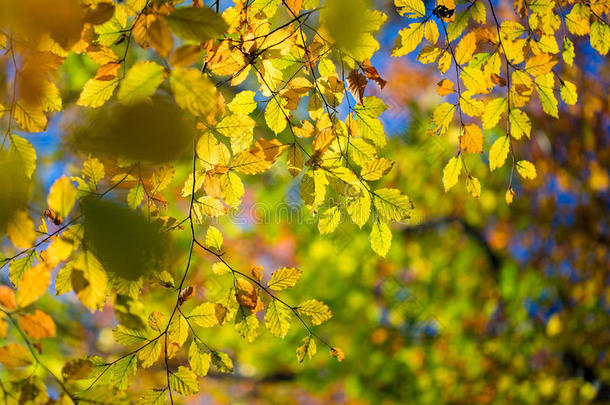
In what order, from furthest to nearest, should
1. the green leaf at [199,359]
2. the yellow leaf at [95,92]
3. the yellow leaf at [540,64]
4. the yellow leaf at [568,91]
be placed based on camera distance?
the yellow leaf at [568,91] < the yellow leaf at [540,64] < the green leaf at [199,359] < the yellow leaf at [95,92]

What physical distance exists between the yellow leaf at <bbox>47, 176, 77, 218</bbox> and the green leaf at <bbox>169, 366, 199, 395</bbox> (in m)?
0.47

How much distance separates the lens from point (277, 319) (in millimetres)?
1037

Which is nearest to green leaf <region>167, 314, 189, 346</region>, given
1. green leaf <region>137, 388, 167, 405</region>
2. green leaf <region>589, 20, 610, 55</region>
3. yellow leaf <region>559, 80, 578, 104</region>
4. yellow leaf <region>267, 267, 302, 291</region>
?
green leaf <region>137, 388, 167, 405</region>

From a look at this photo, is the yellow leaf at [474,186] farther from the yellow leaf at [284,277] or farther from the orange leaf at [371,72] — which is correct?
the yellow leaf at [284,277]

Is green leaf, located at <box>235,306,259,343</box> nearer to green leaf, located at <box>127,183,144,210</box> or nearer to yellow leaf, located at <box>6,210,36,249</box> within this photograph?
green leaf, located at <box>127,183,144,210</box>

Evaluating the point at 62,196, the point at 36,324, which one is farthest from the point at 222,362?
the point at 62,196

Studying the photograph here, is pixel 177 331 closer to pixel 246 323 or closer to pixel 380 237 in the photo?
pixel 246 323

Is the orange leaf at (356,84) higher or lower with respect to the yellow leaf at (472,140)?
higher

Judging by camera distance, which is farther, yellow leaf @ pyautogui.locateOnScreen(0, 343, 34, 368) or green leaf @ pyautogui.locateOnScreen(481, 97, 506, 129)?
green leaf @ pyautogui.locateOnScreen(481, 97, 506, 129)

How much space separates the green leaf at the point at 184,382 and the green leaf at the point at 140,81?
64 cm

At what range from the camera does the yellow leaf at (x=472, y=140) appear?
1.17 meters

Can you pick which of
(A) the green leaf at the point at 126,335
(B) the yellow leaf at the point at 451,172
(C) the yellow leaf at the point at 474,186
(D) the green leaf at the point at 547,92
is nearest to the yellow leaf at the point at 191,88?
(A) the green leaf at the point at 126,335

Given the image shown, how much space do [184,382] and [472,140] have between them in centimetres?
100

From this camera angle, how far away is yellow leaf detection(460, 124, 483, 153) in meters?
1.17
